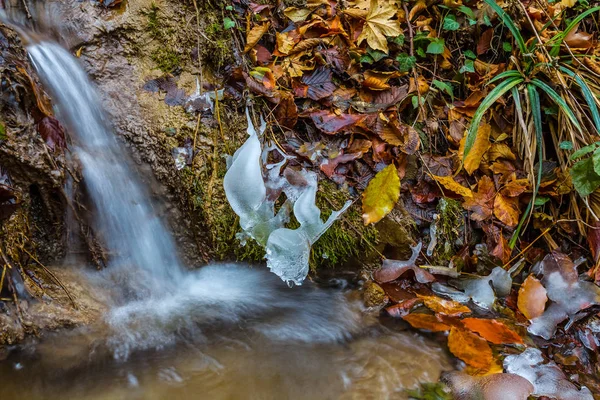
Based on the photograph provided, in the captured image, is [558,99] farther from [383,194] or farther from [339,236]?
[339,236]

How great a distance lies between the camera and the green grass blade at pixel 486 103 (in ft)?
6.98

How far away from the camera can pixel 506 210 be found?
237 centimetres

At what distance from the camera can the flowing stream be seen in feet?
5.07

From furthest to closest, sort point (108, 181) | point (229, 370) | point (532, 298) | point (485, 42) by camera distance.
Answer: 1. point (485, 42)
2. point (532, 298)
3. point (108, 181)
4. point (229, 370)

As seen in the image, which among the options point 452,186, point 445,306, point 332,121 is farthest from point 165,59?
point 445,306

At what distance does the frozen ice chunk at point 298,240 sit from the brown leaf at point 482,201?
87cm

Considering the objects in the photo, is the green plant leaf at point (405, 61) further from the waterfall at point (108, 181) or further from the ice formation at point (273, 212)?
the waterfall at point (108, 181)

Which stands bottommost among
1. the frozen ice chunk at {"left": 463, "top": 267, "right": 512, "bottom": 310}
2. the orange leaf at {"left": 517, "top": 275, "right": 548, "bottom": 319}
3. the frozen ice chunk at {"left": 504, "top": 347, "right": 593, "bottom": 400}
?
the frozen ice chunk at {"left": 504, "top": 347, "right": 593, "bottom": 400}

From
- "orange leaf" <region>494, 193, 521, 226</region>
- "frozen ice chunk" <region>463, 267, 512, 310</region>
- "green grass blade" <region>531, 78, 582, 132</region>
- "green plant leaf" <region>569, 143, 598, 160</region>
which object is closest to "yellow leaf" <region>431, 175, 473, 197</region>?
"orange leaf" <region>494, 193, 521, 226</region>

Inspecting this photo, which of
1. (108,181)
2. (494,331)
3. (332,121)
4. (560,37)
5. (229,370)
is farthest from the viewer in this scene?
(560,37)

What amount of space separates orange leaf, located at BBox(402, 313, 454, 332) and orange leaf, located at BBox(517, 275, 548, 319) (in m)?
0.49

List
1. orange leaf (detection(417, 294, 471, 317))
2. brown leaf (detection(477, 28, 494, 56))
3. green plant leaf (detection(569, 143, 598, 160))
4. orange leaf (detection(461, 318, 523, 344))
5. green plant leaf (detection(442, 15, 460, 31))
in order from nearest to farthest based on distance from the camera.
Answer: orange leaf (detection(461, 318, 523, 344)) < orange leaf (detection(417, 294, 471, 317)) < green plant leaf (detection(569, 143, 598, 160)) < green plant leaf (detection(442, 15, 460, 31)) < brown leaf (detection(477, 28, 494, 56))

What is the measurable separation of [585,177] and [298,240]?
1583mm

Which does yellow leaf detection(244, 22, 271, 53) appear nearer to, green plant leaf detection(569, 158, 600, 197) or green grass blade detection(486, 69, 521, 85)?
green grass blade detection(486, 69, 521, 85)
